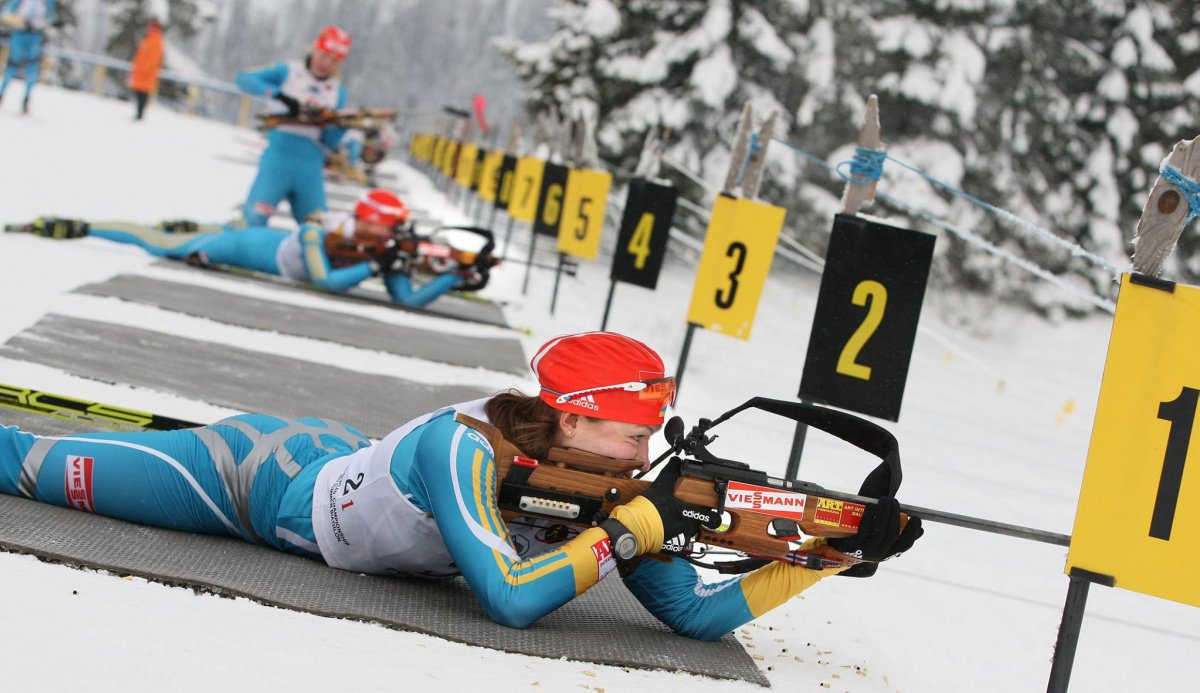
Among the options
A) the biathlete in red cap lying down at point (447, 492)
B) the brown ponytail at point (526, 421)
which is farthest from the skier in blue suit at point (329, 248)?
the brown ponytail at point (526, 421)

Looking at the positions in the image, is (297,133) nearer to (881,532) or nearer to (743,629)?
(743,629)

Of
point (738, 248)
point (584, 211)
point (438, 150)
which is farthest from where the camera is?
point (438, 150)

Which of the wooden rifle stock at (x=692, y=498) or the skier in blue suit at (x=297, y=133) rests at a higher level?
the skier in blue suit at (x=297, y=133)

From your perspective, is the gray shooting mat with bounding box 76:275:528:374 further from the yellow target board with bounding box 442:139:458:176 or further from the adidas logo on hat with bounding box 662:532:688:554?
the yellow target board with bounding box 442:139:458:176

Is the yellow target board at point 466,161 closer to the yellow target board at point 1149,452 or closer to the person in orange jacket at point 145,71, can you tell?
the person in orange jacket at point 145,71

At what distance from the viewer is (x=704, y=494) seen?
2.82 meters

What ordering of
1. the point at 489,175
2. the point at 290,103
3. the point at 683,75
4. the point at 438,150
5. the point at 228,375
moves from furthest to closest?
1. the point at 438,150
2. the point at 683,75
3. the point at 489,175
4. the point at 290,103
5. the point at 228,375

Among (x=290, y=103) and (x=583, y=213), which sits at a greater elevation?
(x=290, y=103)

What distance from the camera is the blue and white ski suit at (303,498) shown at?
9.77 feet

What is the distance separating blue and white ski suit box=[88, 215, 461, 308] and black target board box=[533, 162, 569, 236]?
2.29 m

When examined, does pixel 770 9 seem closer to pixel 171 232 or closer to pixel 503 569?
pixel 171 232

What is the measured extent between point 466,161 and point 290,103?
12.0 metres

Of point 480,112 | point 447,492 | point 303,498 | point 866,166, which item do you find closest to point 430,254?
point 866,166

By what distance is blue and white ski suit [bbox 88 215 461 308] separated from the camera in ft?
28.4
